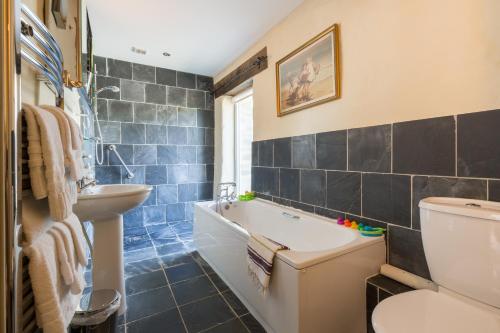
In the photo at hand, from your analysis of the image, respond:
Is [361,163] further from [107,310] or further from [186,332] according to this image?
[107,310]

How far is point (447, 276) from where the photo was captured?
109 centimetres

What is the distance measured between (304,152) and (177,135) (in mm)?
2185

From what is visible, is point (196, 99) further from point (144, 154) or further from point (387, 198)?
point (387, 198)

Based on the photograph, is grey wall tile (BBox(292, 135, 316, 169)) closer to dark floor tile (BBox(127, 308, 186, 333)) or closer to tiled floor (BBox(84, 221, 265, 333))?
tiled floor (BBox(84, 221, 265, 333))

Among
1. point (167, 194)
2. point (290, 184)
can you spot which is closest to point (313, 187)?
point (290, 184)

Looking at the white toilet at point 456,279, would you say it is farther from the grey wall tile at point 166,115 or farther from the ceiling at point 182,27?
the grey wall tile at point 166,115

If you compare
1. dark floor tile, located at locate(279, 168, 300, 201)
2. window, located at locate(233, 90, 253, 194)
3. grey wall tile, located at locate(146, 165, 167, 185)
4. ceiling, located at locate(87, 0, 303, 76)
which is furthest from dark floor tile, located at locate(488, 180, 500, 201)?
grey wall tile, located at locate(146, 165, 167, 185)

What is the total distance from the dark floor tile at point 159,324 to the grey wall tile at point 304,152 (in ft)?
5.11

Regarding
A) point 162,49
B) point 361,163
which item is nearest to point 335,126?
point 361,163

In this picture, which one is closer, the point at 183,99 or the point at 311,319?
the point at 311,319

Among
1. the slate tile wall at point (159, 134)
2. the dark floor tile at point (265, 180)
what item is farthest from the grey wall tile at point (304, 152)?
the slate tile wall at point (159, 134)

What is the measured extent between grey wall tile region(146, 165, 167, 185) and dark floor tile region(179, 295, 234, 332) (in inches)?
84.3

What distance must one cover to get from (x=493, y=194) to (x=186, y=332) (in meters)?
1.83

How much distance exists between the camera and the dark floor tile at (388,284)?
4.32ft
